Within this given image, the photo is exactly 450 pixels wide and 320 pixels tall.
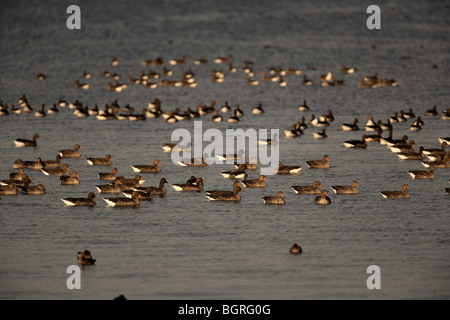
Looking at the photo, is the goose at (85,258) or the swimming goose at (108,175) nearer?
the goose at (85,258)

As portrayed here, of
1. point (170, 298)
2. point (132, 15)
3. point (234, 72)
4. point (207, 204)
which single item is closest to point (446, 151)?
point (207, 204)

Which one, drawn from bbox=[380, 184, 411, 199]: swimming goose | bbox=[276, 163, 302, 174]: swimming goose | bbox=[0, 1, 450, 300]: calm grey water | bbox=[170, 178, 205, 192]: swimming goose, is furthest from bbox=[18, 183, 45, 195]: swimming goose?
bbox=[380, 184, 411, 199]: swimming goose

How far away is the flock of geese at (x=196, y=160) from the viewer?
36.4 m

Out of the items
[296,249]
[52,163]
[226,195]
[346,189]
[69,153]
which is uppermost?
[69,153]

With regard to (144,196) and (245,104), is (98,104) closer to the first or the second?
(245,104)

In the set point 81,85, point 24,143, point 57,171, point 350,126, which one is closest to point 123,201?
point 57,171

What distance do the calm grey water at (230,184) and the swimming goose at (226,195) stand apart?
34 cm

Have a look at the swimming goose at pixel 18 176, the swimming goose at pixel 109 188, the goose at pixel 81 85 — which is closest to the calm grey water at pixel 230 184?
the goose at pixel 81 85

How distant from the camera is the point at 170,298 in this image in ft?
82.9

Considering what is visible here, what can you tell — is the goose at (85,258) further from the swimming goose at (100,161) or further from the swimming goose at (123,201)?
the swimming goose at (100,161)

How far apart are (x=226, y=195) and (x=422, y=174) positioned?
905 cm

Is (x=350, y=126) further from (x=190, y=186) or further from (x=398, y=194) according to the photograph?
(x=190, y=186)

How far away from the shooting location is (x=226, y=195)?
119 feet

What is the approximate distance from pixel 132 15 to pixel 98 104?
43094 millimetres
